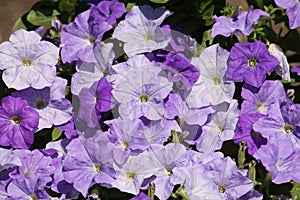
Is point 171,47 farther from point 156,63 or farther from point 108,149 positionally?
point 108,149

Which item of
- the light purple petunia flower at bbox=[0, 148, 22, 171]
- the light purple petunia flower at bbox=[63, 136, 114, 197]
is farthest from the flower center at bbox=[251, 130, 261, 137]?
the light purple petunia flower at bbox=[0, 148, 22, 171]

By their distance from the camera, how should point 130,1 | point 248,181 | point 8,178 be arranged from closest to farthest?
point 248,181 < point 8,178 < point 130,1

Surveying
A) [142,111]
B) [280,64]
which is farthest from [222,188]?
[280,64]

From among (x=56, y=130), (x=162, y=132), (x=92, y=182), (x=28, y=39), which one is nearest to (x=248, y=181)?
(x=162, y=132)

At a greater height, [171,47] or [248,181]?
[171,47]

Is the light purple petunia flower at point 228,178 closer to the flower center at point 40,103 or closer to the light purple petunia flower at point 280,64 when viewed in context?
the light purple petunia flower at point 280,64

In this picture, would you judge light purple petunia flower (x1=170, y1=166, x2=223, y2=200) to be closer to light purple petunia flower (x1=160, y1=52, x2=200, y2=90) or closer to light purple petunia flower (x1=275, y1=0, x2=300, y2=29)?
light purple petunia flower (x1=160, y1=52, x2=200, y2=90)
